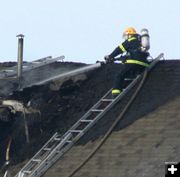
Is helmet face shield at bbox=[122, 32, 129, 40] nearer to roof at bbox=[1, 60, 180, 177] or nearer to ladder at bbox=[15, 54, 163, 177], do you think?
ladder at bbox=[15, 54, 163, 177]

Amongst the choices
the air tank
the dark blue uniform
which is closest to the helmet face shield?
the dark blue uniform

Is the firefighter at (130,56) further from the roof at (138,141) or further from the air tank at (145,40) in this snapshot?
the roof at (138,141)

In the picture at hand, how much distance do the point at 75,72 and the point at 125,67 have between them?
2.18 meters

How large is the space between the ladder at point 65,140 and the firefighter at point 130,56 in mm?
205

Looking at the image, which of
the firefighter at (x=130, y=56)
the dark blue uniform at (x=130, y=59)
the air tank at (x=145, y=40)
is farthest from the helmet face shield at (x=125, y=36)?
the air tank at (x=145, y=40)

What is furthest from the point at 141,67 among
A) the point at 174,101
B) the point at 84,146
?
the point at 84,146

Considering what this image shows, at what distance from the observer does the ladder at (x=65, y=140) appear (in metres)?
12.5

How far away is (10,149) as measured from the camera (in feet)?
45.6

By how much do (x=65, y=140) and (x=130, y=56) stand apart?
3.02 meters

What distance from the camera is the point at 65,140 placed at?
43.4 feet

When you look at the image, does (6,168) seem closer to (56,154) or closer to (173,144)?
(56,154)

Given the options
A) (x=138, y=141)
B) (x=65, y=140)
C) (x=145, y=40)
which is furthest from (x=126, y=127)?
(x=145, y=40)

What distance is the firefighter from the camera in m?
14.7

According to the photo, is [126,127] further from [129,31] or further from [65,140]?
[129,31]
